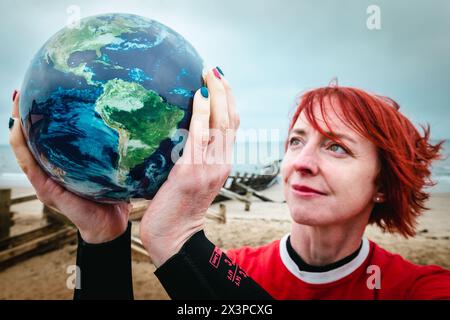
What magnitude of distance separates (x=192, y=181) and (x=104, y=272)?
80 cm

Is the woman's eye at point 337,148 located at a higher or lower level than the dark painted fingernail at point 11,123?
lower

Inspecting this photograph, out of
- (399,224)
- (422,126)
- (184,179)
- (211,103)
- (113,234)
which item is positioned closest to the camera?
(184,179)

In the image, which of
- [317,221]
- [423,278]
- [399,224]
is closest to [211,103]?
[317,221]

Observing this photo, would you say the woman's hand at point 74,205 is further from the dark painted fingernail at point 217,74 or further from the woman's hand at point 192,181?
the dark painted fingernail at point 217,74

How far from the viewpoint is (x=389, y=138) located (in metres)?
1.89

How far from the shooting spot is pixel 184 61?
1527mm

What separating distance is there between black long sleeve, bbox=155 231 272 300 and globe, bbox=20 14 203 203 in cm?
39

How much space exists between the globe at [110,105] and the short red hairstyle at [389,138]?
3.06 feet

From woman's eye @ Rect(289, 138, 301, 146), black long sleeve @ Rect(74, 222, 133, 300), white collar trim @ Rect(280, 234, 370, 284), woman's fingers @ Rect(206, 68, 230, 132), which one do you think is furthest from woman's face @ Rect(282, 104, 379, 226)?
black long sleeve @ Rect(74, 222, 133, 300)

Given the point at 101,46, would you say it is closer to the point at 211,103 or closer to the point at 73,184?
the point at 211,103

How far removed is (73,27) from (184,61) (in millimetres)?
577

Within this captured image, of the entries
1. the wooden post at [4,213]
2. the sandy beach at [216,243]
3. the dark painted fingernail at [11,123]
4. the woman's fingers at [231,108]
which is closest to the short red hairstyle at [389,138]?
the woman's fingers at [231,108]

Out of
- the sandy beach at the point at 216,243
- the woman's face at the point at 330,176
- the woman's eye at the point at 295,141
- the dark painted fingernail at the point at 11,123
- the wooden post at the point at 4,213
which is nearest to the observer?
the dark painted fingernail at the point at 11,123

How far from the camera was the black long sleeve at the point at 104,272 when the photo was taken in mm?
1689
